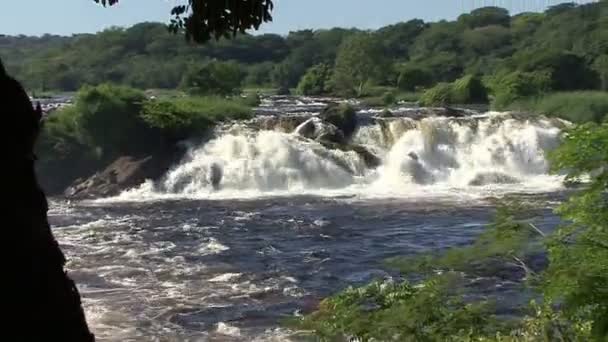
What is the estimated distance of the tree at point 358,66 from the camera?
64625 millimetres

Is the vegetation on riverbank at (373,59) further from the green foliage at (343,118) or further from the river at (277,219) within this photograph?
the river at (277,219)

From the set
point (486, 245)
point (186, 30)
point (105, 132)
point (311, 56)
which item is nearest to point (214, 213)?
point (105, 132)

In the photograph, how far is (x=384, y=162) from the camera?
31.5 meters

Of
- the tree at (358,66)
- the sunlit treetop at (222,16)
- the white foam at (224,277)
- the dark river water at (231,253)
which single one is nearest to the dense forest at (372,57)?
the tree at (358,66)

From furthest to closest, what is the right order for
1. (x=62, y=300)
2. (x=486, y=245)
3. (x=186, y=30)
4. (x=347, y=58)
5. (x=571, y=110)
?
(x=347, y=58)
(x=571, y=110)
(x=486, y=245)
(x=186, y=30)
(x=62, y=300)

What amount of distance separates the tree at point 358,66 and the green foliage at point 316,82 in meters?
1.28

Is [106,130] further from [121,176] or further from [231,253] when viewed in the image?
[231,253]

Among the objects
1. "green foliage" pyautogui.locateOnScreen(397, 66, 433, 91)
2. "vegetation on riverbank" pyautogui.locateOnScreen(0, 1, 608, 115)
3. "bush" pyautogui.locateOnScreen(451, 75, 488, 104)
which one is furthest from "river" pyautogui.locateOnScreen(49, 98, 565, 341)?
"green foliage" pyautogui.locateOnScreen(397, 66, 433, 91)

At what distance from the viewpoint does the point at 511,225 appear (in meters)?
8.64

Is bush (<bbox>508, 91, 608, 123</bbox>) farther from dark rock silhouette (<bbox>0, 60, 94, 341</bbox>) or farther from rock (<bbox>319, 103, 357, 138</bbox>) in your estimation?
dark rock silhouette (<bbox>0, 60, 94, 341</bbox>)

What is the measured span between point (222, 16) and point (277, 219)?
1918cm

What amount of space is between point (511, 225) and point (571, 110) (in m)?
30.9

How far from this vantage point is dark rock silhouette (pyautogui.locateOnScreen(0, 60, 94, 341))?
3404 millimetres

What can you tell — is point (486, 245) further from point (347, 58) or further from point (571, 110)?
point (347, 58)
